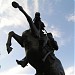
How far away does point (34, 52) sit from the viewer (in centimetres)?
2095

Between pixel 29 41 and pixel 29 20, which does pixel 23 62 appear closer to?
pixel 29 41

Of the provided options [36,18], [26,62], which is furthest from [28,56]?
[36,18]

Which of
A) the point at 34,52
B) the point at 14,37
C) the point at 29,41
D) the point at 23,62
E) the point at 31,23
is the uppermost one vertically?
the point at 31,23

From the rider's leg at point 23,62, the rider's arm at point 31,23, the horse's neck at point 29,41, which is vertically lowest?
the rider's leg at point 23,62

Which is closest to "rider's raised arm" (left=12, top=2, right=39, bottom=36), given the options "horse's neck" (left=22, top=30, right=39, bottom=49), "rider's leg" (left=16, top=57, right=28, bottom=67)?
"horse's neck" (left=22, top=30, right=39, bottom=49)

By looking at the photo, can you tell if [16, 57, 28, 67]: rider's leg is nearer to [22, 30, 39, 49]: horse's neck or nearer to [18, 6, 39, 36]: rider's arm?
[22, 30, 39, 49]: horse's neck

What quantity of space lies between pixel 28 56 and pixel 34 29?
1416 mm

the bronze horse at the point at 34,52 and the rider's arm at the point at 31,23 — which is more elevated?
the rider's arm at the point at 31,23

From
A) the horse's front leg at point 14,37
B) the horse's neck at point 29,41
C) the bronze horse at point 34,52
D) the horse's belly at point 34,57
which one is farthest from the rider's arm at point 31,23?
the horse's belly at point 34,57

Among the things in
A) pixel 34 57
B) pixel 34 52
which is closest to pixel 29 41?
pixel 34 52

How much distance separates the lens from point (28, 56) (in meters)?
21.0

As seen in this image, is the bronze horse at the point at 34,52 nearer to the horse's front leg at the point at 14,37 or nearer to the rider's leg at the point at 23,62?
the horse's front leg at the point at 14,37

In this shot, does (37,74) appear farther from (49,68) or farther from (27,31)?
(27,31)

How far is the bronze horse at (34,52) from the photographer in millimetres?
21031
